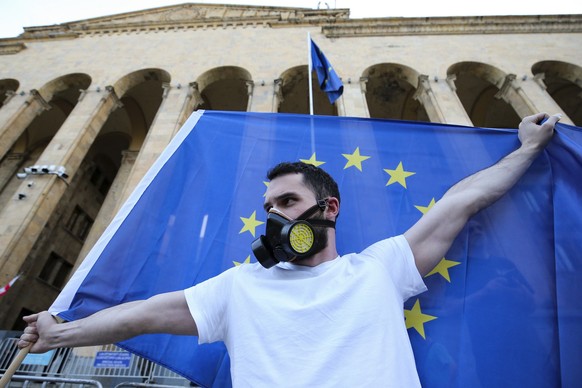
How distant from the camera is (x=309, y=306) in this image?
5.19ft

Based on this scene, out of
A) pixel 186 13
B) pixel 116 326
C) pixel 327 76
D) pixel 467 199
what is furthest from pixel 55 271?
pixel 467 199

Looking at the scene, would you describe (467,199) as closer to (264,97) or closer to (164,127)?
(264,97)

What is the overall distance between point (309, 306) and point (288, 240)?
1.30 feet

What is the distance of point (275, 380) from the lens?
137 cm

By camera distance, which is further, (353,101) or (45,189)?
(353,101)

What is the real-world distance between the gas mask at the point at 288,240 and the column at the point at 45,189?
32.3 feet

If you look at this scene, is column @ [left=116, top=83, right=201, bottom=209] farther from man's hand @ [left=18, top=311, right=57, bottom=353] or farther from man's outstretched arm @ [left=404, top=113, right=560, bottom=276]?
man's outstretched arm @ [left=404, top=113, right=560, bottom=276]

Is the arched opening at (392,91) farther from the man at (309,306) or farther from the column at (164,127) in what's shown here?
the man at (309,306)

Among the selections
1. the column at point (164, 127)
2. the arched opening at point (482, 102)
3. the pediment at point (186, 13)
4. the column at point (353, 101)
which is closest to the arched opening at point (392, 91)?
the column at point (353, 101)

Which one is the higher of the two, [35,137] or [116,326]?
[35,137]

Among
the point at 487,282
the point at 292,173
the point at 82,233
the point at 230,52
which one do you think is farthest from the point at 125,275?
the point at 82,233

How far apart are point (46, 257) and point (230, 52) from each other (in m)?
13.2

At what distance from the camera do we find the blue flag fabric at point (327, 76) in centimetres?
677

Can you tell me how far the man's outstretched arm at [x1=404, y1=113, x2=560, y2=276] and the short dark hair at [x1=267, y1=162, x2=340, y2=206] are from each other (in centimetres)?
61
